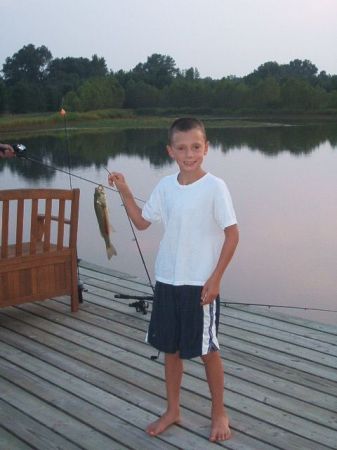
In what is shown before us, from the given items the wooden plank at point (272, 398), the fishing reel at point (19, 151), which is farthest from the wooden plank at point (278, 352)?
the fishing reel at point (19, 151)

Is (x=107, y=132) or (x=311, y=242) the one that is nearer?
(x=311, y=242)

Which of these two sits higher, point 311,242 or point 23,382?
point 23,382

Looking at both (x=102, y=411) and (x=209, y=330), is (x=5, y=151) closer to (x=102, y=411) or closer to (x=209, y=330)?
(x=102, y=411)

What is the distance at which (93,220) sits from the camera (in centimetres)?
1171

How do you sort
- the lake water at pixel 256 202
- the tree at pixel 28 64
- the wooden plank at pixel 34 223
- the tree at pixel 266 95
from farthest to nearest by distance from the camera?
the tree at pixel 28 64, the tree at pixel 266 95, the lake water at pixel 256 202, the wooden plank at pixel 34 223

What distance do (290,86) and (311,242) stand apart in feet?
141

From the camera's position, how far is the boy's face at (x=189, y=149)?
7.37 ft

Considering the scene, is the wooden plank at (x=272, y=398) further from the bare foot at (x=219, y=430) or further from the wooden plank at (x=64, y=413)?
Answer: the wooden plank at (x=64, y=413)

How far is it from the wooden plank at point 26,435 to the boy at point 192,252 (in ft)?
1.93

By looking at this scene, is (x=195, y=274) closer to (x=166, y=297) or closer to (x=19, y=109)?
(x=166, y=297)

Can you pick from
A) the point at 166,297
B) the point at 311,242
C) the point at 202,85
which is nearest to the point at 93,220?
the point at 311,242

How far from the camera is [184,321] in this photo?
2271 millimetres

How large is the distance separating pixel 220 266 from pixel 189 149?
17.6 inches

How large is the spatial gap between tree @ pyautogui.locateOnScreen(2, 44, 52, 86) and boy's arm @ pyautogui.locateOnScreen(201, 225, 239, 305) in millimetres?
59621
